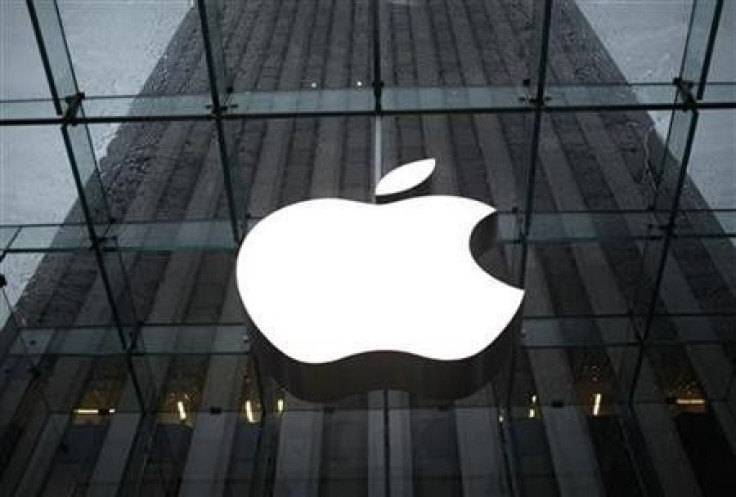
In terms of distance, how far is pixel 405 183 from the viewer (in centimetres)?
478

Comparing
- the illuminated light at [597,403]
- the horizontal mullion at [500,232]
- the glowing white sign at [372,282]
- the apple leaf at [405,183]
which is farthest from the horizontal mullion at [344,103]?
the illuminated light at [597,403]

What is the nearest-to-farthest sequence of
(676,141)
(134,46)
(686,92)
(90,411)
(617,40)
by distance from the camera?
1. (686,92)
2. (676,141)
3. (617,40)
4. (134,46)
5. (90,411)

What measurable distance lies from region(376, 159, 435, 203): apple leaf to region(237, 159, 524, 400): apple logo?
11 cm

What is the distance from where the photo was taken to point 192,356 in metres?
7.13

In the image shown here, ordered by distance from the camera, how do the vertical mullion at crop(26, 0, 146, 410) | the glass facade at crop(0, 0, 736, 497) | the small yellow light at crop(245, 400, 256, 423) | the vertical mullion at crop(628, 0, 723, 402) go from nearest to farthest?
the vertical mullion at crop(628, 0, 723, 402)
the vertical mullion at crop(26, 0, 146, 410)
the glass facade at crop(0, 0, 736, 497)
the small yellow light at crop(245, 400, 256, 423)

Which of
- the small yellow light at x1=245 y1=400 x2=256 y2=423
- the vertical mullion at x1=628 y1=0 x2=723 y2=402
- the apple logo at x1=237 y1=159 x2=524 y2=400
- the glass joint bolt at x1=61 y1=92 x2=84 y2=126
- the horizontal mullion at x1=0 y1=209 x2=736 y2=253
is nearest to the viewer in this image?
the apple logo at x1=237 y1=159 x2=524 y2=400

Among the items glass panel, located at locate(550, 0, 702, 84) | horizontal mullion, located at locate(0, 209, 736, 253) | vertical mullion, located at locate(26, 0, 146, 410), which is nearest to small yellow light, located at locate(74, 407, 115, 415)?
vertical mullion, located at locate(26, 0, 146, 410)

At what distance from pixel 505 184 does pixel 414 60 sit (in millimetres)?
1181

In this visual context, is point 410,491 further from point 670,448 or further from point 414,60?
point 414,60

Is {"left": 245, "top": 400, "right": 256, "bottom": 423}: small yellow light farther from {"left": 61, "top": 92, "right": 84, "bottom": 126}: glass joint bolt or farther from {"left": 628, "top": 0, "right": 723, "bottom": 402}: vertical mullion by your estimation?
{"left": 628, "top": 0, "right": 723, "bottom": 402}: vertical mullion

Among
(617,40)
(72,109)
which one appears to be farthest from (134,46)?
(617,40)

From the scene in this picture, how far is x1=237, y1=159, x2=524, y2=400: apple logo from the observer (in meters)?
3.79

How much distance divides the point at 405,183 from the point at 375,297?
97 cm

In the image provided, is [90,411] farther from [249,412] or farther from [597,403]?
[597,403]
